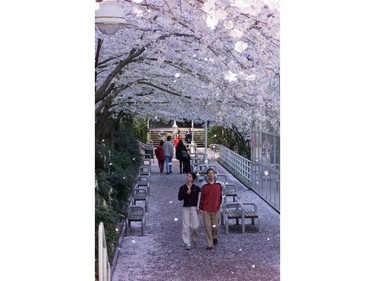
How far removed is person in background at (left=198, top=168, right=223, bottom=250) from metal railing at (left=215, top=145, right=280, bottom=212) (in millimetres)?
5639

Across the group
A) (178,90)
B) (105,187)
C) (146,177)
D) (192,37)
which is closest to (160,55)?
(192,37)

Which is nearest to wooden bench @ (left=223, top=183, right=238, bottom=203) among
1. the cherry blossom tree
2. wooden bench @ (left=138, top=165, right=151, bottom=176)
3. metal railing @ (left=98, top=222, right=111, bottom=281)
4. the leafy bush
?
the leafy bush

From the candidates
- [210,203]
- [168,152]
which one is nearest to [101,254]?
[210,203]

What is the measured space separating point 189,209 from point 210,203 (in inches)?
15.5

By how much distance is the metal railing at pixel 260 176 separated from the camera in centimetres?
1904

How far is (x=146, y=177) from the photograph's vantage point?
23312 mm

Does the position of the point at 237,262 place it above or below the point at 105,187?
below

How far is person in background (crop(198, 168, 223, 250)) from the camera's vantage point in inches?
494

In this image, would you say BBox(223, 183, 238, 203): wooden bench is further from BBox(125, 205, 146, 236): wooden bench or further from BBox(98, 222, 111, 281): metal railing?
BBox(98, 222, 111, 281): metal railing

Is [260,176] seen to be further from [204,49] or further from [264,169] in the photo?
[204,49]

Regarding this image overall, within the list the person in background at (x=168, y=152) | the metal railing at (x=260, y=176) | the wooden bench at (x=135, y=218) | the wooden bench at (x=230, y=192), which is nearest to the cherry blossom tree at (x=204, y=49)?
the wooden bench at (x=135, y=218)

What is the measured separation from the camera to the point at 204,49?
8.77 m
